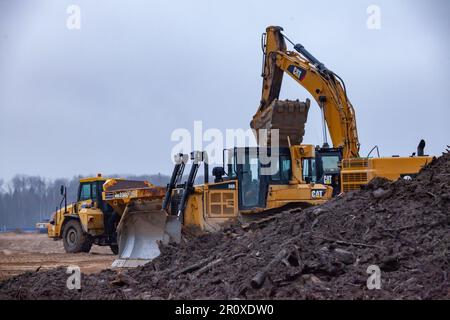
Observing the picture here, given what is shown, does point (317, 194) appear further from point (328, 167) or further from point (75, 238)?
point (75, 238)

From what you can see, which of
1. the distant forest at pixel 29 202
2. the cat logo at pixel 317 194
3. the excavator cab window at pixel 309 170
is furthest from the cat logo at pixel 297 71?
the distant forest at pixel 29 202

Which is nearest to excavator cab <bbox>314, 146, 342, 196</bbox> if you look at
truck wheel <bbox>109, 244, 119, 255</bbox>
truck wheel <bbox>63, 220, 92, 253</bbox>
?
truck wheel <bbox>109, 244, 119, 255</bbox>

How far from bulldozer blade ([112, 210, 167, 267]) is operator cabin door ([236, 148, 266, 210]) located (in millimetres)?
1704

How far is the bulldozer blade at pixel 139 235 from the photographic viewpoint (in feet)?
41.6

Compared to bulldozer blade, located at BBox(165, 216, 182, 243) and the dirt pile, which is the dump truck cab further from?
the dirt pile

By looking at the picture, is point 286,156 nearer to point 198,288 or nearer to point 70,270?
point 70,270

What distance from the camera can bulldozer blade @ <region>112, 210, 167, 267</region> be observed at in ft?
41.6

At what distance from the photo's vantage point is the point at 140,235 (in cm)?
1316

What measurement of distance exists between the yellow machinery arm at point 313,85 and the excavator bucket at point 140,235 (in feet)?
13.2

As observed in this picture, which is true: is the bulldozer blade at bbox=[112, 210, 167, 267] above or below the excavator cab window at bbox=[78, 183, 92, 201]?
below

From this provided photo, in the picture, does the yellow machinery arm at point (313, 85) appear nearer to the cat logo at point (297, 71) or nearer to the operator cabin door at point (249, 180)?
the cat logo at point (297, 71)

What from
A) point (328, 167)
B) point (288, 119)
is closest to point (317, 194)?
point (328, 167)

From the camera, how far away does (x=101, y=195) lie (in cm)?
1831
